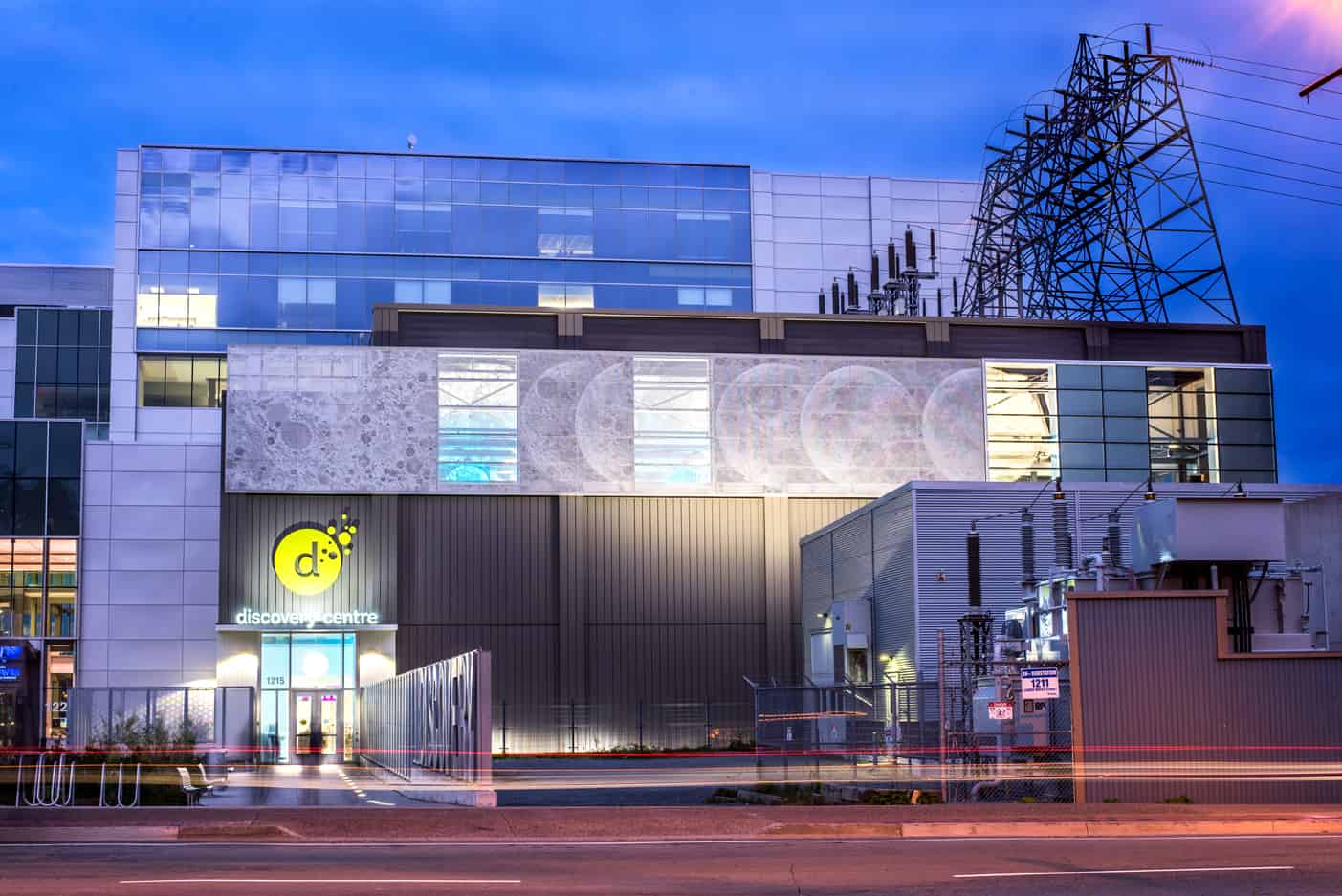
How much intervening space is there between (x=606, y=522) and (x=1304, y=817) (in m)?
36.3

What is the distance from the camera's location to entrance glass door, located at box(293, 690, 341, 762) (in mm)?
58500

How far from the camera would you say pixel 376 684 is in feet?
174

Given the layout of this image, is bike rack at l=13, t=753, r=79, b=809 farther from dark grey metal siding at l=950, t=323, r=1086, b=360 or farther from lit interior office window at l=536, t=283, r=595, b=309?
lit interior office window at l=536, t=283, r=595, b=309

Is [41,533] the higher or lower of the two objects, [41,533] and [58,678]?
the higher

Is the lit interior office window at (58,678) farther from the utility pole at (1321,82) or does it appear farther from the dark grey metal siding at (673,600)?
the utility pole at (1321,82)

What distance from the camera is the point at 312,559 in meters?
57.6

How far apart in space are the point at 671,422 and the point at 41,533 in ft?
83.7

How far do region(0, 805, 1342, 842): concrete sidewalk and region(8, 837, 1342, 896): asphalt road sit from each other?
803 mm

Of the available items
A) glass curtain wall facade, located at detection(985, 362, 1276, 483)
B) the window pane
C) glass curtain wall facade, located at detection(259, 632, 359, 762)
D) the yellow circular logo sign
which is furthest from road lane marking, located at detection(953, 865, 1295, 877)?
the window pane

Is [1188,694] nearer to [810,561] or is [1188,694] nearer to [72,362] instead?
[810,561]

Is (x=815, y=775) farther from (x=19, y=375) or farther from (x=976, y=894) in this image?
(x=19, y=375)

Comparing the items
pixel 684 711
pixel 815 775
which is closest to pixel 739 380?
pixel 684 711

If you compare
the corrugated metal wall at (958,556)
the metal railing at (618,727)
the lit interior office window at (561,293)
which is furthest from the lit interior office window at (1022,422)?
the lit interior office window at (561,293)

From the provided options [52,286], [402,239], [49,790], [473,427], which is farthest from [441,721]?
[52,286]
